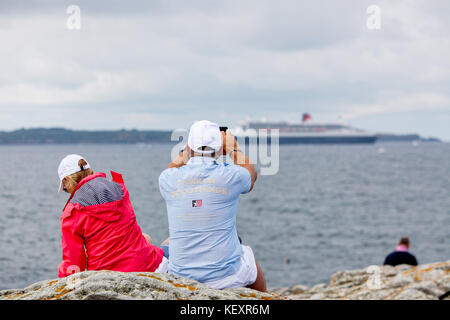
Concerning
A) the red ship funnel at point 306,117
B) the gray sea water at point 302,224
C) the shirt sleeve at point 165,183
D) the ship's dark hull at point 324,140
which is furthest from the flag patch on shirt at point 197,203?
the red ship funnel at point 306,117

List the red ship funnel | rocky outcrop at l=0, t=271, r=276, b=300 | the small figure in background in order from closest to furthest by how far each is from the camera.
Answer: rocky outcrop at l=0, t=271, r=276, b=300 < the small figure in background < the red ship funnel

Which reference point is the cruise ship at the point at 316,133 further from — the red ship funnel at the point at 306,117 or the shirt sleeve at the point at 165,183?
the shirt sleeve at the point at 165,183

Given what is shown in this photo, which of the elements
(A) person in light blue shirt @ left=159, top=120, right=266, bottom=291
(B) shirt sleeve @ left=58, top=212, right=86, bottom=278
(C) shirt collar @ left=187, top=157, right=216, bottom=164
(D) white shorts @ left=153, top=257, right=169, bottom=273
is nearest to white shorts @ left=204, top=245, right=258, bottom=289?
(A) person in light blue shirt @ left=159, top=120, right=266, bottom=291

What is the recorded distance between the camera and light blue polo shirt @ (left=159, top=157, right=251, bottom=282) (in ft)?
10.3

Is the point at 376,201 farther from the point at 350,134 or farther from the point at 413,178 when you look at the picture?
the point at 350,134

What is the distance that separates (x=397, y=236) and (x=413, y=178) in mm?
34520

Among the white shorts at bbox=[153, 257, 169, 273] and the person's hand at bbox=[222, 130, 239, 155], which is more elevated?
the person's hand at bbox=[222, 130, 239, 155]

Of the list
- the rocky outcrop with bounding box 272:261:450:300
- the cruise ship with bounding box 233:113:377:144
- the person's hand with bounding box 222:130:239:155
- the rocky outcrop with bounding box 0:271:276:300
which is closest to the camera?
the rocky outcrop with bounding box 0:271:276:300

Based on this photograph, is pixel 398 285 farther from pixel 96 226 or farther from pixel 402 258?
pixel 96 226

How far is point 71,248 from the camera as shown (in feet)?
10.6

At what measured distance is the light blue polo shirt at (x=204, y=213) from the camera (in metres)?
3.13

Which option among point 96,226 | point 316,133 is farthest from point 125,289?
point 316,133

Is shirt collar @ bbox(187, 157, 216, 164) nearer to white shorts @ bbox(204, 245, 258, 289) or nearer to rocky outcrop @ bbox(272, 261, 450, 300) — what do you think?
white shorts @ bbox(204, 245, 258, 289)

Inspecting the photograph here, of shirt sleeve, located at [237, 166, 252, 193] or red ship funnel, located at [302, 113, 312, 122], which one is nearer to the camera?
shirt sleeve, located at [237, 166, 252, 193]
